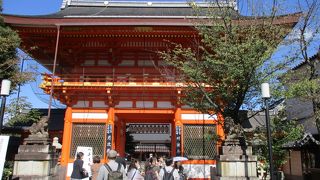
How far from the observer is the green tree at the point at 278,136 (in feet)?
36.4

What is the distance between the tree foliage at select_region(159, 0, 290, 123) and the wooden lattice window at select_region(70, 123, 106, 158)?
7.28 meters

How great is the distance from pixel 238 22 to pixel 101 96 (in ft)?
30.6

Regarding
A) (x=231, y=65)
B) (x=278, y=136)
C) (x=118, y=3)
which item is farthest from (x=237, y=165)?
(x=118, y=3)

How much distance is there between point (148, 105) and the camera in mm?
17969

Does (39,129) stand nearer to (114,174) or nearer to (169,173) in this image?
(169,173)

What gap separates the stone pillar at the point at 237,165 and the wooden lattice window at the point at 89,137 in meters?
8.70

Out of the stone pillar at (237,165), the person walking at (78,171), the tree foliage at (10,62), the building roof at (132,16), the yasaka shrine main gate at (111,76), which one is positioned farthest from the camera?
the yasaka shrine main gate at (111,76)

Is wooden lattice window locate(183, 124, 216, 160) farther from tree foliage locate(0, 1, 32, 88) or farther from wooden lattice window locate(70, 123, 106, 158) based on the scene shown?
tree foliage locate(0, 1, 32, 88)

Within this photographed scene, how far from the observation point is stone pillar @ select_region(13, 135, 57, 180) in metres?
10.4

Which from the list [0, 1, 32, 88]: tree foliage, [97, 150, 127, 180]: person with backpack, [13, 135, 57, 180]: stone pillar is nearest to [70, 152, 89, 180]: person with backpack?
Answer: [13, 135, 57, 180]: stone pillar

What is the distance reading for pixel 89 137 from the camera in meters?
17.5

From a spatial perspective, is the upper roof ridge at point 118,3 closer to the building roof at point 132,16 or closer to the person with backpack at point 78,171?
the building roof at point 132,16

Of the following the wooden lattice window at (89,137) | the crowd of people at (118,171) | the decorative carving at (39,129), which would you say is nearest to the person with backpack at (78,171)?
the crowd of people at (118,171)

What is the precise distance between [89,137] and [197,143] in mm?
6027
